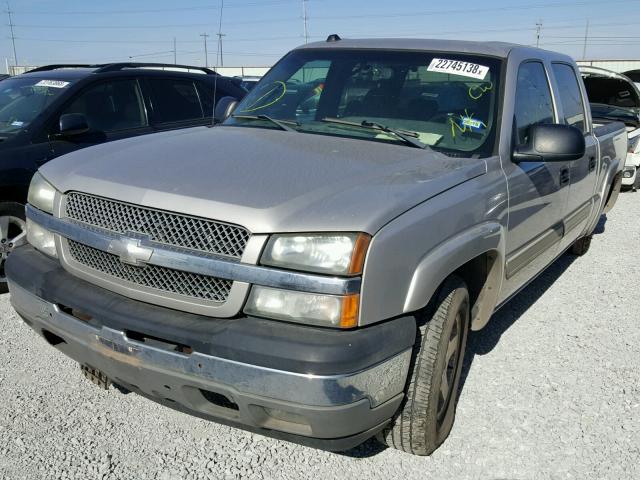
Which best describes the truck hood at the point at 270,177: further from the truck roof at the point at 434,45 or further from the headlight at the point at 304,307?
the truck roof at the point at 434,45

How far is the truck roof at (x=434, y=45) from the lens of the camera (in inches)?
143

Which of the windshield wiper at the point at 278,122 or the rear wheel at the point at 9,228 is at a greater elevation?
the windshield wiper at the point at 278,122

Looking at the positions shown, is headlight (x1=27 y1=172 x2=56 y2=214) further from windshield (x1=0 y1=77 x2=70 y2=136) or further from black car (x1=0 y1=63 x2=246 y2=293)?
windshield (x1=0 y1=77 x2=70 y2=136)

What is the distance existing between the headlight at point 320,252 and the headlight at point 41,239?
1.23 metres

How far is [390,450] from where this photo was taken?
2918 mm

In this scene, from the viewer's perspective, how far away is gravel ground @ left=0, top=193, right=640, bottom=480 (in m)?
2.76

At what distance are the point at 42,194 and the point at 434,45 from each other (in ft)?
7.76

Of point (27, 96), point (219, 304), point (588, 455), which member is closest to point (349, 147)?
point (219, 304)

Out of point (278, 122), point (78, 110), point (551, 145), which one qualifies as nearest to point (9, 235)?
point (78, 110)

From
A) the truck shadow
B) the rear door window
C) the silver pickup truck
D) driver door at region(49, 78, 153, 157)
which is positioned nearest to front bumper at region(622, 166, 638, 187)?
the truck shadow

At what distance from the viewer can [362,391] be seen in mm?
2191

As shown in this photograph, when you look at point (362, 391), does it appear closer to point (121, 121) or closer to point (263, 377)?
point (263, 377)

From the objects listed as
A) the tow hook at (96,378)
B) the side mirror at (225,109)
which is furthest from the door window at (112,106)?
the tow hook at (96,378)

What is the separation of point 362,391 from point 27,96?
15.5 ft
